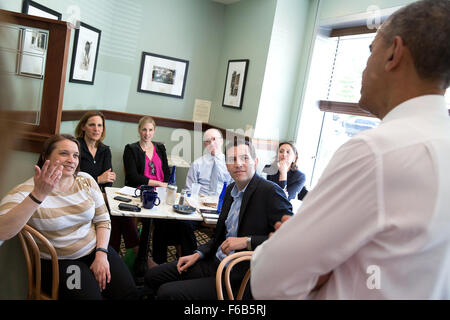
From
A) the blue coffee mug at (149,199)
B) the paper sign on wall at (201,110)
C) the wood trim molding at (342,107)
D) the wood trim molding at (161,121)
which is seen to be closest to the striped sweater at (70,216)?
the blue coffee mug at (149,199)

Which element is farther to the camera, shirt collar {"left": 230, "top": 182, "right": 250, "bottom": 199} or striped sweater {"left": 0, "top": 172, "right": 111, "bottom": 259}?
shirt collar {"left": 230, "top": 182, "right": 250, "bottom": 199}

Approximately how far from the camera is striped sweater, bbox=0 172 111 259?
184 cm

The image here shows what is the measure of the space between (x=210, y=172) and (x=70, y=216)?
194cm

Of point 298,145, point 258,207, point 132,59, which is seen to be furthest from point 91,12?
point 258,207

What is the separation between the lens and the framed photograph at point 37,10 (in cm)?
279

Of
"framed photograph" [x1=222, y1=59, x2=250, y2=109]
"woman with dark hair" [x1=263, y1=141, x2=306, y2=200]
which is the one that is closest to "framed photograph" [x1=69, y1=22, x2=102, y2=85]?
"framed photograph" [x1=222, y1=59, x2=250, y2=109]

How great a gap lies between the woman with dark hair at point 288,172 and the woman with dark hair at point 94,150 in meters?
Answer: 1.63

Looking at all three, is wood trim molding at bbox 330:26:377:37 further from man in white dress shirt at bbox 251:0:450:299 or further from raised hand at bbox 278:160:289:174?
man in white dress shirt at bbox 251:0:450:299

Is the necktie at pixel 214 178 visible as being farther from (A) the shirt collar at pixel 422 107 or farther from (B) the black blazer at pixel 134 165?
(A) the shirt collar at pixel 422 107

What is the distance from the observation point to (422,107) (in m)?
0.68

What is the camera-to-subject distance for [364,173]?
0.62m

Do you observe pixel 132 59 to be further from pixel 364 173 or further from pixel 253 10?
pixel 364 173

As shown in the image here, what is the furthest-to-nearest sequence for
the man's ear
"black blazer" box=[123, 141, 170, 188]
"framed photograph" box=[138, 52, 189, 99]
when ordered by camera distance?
"framed photograph" box=[138, 52, 189, 99]
"black blazer" box=[123, 141, 170, 188]
the man's ear

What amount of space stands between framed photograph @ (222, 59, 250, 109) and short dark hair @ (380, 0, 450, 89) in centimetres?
389
